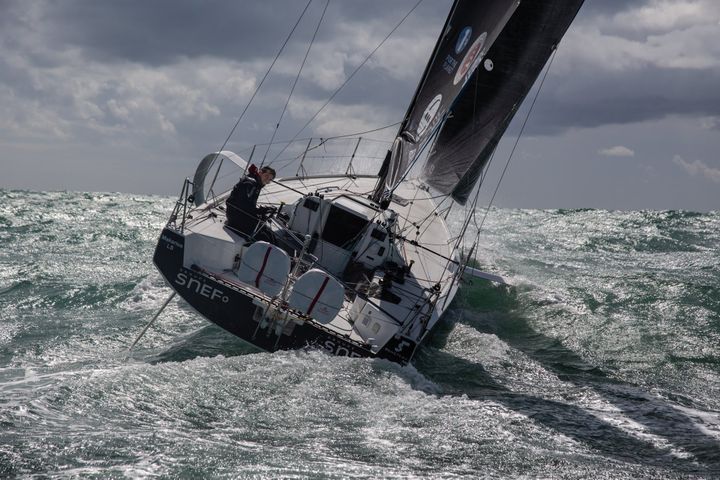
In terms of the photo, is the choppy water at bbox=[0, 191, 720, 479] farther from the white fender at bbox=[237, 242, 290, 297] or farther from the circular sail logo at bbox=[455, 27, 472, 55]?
the circular sail logo at bbox=[455, 27, 472, 55]

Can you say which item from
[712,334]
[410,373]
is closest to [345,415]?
[410,373]

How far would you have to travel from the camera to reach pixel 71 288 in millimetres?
11547

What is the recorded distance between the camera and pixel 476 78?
439 inches

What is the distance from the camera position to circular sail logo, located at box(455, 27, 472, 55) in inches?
379

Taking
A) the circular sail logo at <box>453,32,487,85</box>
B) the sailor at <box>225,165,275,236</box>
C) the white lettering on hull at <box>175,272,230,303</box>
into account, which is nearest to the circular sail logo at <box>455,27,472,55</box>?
the circular sail logo at <box>453,32,487,85</box>

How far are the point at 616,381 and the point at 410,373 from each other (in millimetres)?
2727

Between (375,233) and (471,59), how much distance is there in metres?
2.54

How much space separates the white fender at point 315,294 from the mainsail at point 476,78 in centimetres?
292

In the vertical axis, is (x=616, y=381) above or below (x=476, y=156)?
below

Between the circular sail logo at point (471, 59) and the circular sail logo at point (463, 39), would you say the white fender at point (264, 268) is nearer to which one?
the circular sail logo at point (471, 59)

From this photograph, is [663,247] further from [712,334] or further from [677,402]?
[677,402]

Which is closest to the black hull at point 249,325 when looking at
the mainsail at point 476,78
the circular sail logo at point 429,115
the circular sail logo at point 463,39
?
the mainsail at point 476,78

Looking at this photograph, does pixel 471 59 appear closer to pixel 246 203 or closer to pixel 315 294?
pixel 246 203

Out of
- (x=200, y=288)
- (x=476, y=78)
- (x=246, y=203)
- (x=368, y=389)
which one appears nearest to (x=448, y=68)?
(x=476, y=78)
